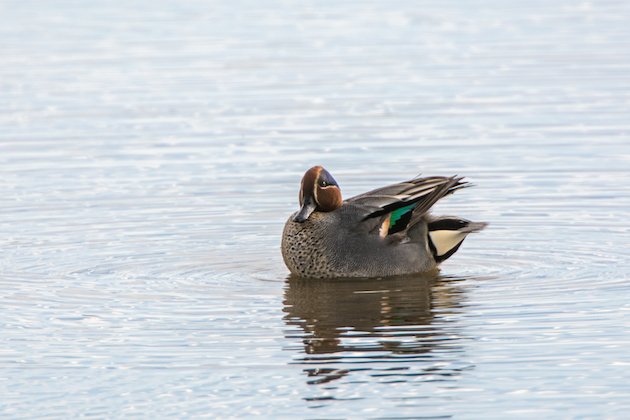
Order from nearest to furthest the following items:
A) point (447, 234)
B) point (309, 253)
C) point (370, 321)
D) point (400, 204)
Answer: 1. point (370, 321)
2. point (309, 253)
3. point (400, 204)
4. point (447, 234)

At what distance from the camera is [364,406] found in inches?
334

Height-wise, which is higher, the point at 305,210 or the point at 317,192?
the point at 317,192

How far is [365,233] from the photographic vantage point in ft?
40.3

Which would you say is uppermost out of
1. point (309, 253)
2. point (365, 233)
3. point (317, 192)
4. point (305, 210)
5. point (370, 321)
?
point (317, 192)

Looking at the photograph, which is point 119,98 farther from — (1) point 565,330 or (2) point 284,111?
(1) point 565,330

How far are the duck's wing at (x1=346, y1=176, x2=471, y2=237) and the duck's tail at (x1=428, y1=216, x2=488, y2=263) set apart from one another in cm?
17

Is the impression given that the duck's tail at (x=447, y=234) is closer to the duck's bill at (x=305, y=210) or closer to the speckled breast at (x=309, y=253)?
the speckled breast at (x=309, y=253)

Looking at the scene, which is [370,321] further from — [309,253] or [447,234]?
[447,234]

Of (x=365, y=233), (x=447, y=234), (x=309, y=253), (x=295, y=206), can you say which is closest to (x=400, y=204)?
(x=365, y=233)

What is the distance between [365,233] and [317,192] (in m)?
0.50

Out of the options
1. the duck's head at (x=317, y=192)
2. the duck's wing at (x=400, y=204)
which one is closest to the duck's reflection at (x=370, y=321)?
the duck's wing at (x=400, y=204)

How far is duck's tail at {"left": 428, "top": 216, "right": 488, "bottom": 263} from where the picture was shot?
12508mm

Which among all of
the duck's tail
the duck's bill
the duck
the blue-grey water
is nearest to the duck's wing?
the duck

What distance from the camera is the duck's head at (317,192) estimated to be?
40.3 ft
